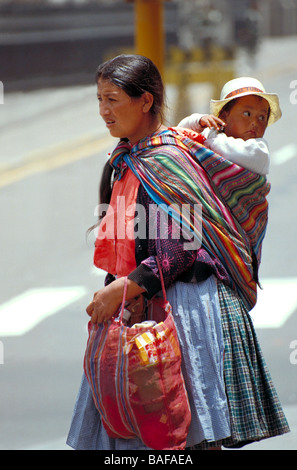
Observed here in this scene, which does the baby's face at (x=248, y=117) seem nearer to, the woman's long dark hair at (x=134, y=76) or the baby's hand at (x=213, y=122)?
the baby's hand at (x=213, y=122)

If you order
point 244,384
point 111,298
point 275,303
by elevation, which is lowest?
point 275,303

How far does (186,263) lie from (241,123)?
0.52m

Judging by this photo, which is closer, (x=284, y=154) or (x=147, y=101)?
(x=147, y=101)

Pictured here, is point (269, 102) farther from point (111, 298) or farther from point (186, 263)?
point (111, 298)

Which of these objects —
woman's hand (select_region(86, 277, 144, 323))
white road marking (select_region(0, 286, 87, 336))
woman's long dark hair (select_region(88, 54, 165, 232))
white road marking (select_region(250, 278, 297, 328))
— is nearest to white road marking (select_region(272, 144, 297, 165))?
white road marking (select_region(250, 278, 297, 328))

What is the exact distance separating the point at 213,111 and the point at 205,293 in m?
0.64

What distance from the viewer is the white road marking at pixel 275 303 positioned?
5.99m

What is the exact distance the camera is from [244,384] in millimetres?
2770

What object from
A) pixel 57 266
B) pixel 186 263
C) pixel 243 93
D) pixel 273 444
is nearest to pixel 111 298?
pixel 186 263

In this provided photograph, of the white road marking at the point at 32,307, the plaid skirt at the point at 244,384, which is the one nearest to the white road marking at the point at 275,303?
the white road marking at the point at 32,307

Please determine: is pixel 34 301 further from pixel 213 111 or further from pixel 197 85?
pixel 197 85

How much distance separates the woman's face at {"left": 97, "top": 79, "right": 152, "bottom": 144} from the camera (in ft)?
9.00

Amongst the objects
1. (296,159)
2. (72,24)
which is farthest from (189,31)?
(296,159)

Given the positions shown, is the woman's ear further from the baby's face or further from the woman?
the baby's face
